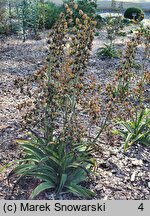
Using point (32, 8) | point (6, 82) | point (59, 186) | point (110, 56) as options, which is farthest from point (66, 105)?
point (32, 8)

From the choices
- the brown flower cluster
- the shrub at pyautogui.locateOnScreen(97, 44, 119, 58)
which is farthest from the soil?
the shrub at pyautogui.locateOnScreen(97, 44, 119, 58)

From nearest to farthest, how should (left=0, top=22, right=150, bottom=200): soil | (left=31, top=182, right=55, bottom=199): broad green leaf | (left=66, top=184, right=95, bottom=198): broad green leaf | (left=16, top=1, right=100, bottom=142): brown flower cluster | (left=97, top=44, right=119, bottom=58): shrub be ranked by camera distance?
(left=16, top=1, right=100, bottom=142): brown flower cluster → (left=31, top=182, right=55, bottom=199): broad green leaf → (left=66, top=184, right=95, bottom=198): broad green leaf → (left=0, top=22, right=150, bottom=200): soil → (left=97, top=44, right=119, bottom=58): shrub

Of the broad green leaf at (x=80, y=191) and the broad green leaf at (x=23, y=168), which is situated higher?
the broad green leaf at (x=23, y=168)

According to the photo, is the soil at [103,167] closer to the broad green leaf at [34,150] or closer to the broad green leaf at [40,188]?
the broad green leaf at [40,188]

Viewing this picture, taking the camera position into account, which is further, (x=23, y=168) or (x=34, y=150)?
(x=34, y=150)

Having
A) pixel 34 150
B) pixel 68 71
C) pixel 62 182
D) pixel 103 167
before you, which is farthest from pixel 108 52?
pixel 62 182

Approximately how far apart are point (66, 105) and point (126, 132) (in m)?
1.55

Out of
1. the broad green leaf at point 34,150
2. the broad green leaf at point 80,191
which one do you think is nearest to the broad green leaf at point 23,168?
the broad green leaf at point 34,150

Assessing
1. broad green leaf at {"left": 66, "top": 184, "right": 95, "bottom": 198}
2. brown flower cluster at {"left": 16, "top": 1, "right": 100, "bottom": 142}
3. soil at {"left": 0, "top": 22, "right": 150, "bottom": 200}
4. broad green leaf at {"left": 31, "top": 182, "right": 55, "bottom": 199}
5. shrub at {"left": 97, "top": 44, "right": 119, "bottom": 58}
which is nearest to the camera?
brown flower cluster at {"left": 16, "top": 1, "right": 100, "bottom": 142}

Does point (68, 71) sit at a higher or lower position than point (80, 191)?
higher

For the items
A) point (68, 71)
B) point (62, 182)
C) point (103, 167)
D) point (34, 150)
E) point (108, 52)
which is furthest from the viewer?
point (108, 52)

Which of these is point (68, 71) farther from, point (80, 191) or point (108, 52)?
point (108, 52)

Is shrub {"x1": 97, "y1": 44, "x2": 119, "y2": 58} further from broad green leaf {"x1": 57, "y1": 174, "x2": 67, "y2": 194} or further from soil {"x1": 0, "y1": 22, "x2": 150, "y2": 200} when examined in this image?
broad green leaf {"x1": 57, "y1": 174, "x2": 67, "y2": 194}

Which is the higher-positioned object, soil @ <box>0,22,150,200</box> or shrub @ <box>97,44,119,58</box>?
shrub @ <box>97,44,119,58</box>
